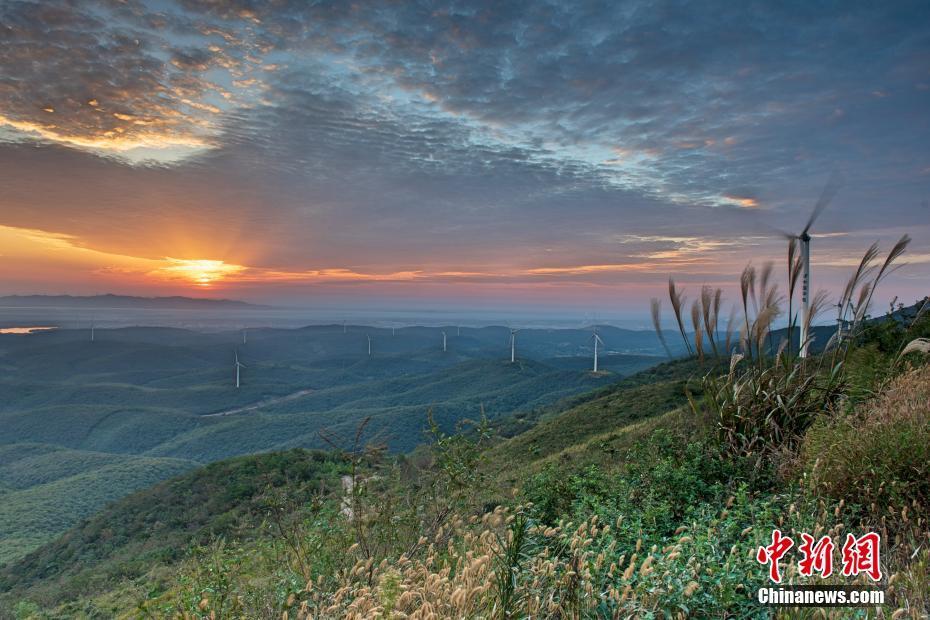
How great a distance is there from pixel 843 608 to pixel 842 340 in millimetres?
5830

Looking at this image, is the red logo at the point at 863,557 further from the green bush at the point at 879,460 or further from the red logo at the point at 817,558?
the green bush at the point at 879,460

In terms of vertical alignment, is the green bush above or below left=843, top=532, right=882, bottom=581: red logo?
above

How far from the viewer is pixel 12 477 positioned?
263 ft

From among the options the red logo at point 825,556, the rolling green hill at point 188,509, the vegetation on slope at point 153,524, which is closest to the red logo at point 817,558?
the red logo at point 825,556

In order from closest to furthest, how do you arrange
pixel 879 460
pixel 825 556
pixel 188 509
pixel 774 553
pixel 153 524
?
pixel 825 556
pixel 774 553
pixel 879 460
pixel 188 509
pixel 153 524

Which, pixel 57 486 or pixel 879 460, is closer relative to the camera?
pixel 879 460

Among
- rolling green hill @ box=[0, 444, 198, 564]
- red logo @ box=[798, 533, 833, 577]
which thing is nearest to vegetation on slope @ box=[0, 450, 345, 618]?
rolling green hill @ box=[0, 444, 198, 564]

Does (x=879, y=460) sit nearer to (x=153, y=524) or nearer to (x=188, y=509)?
(x=188, y=509)

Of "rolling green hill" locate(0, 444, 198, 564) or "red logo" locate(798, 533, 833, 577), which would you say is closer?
"red logo" locate(798, 533, 833, 577)

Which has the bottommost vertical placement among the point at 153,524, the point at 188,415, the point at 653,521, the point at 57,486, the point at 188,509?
the point at 188,415

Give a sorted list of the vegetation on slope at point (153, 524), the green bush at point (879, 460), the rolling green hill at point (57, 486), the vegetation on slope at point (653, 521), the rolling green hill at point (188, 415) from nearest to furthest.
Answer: the vegetation on slope at point (653, 521) < the green bush at point (879, 460) < the vegetation on slope at point (153, 524) < the rolling green hill at point (57, 486) < the rolling green hill at point (188, 415)

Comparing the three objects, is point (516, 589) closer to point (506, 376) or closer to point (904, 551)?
point (904, 551)

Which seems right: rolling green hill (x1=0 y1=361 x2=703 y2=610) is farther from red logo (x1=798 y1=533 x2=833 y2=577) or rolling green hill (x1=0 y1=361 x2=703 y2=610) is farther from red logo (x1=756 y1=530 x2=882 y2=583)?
red logo (x1=798 y1=533 x2=833 y2=577)

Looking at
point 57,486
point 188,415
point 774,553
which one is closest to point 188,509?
point 774,553
